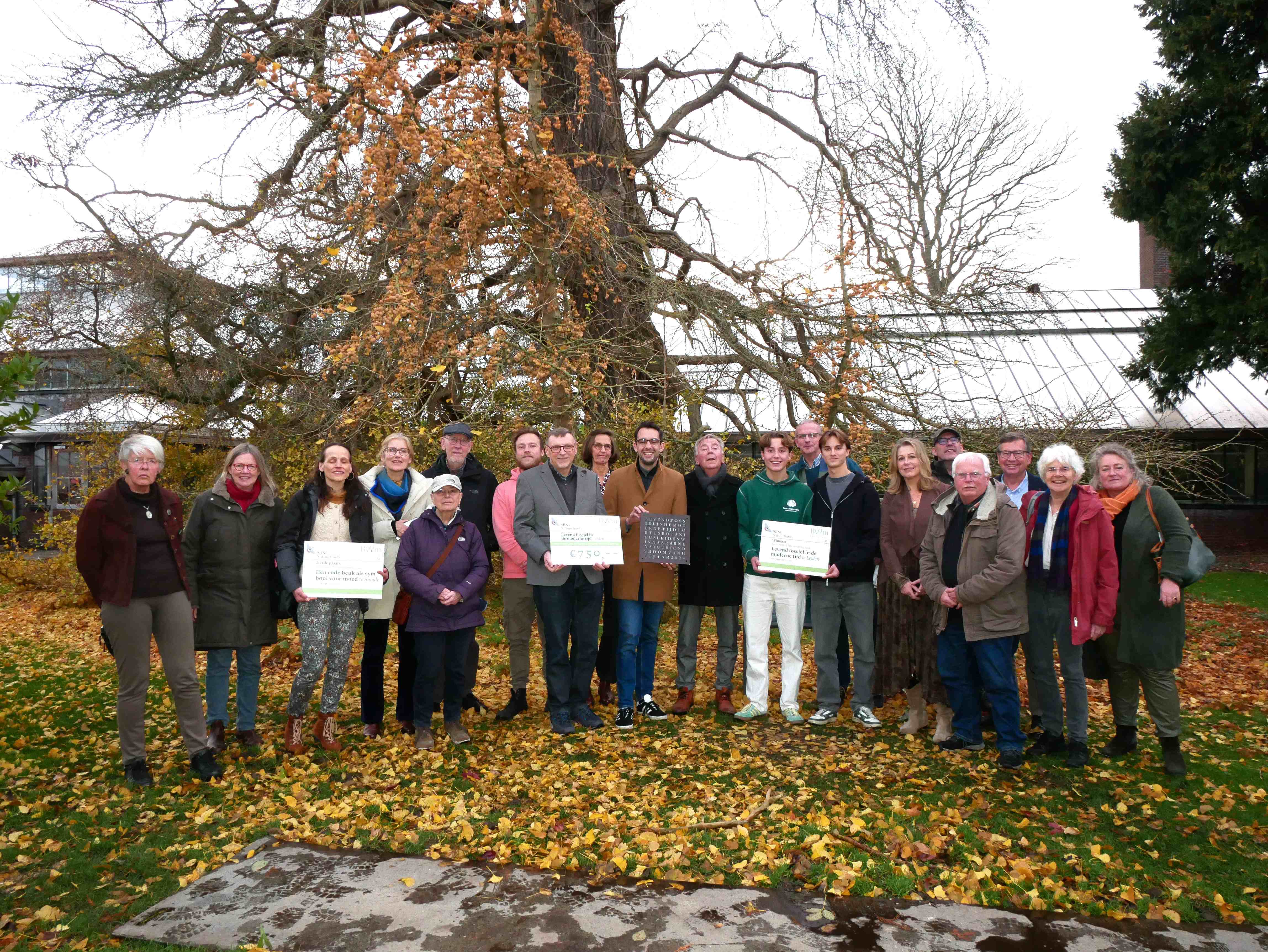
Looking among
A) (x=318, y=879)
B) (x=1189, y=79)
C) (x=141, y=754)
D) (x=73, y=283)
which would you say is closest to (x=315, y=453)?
(x=73, y=283)

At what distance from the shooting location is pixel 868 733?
20.7 ft

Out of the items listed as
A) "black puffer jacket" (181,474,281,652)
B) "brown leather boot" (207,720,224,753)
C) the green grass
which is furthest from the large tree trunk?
the green grass

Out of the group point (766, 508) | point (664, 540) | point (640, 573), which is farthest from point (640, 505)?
point (766, 508)

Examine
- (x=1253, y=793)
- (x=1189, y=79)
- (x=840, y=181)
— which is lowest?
(x=1253, y=793)

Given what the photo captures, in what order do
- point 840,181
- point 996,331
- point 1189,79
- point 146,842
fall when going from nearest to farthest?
point 146,842
point 996,331
point 840,181
point 1189,79

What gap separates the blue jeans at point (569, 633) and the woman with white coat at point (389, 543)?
3.08ft

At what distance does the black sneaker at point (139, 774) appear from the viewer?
5277 mm

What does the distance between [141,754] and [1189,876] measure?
5785 mm

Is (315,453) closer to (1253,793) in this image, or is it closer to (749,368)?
(749,368)

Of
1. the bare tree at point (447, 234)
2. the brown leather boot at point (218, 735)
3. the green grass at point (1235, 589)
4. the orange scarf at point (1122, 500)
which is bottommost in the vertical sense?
the green grass at point (1235, 589)

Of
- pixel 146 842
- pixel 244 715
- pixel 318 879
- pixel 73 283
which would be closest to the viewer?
pixel 318 879

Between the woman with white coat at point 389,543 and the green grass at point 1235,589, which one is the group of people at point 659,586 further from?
the green grass at point 1235,589

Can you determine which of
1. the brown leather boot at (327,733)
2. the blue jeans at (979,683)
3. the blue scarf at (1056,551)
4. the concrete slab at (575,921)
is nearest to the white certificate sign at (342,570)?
the brown leather boot at (327,733)

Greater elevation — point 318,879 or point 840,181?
point 840,181
